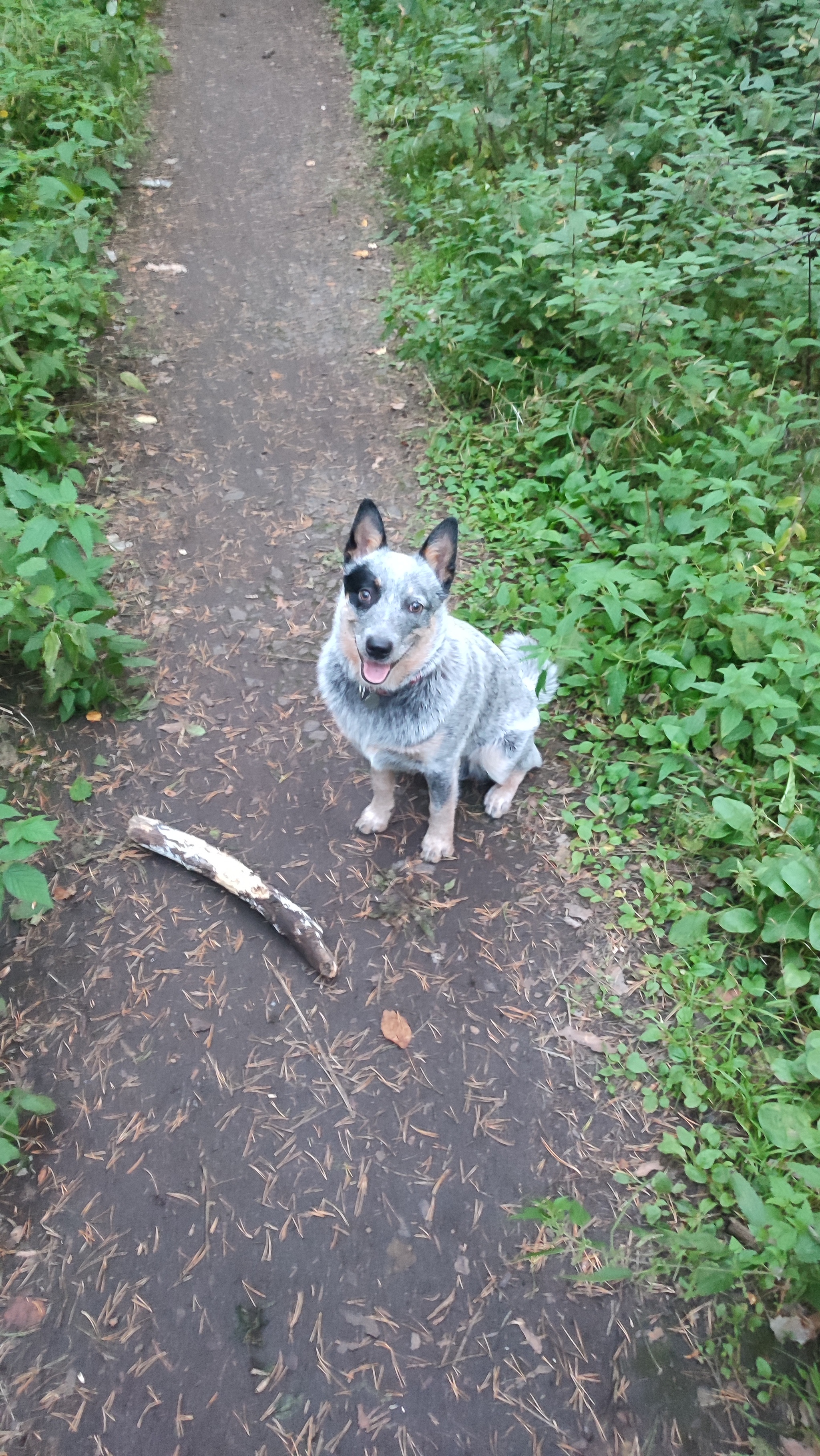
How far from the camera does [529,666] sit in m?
4.27

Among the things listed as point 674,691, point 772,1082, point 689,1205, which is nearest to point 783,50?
point 674,691

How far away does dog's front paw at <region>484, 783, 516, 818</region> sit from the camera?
165 inches

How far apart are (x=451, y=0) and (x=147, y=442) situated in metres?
7.72

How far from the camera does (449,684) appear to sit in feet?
11.8

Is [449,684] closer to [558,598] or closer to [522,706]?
[522,706]

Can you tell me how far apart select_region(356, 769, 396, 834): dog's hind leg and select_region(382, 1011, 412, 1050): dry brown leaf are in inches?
40.9

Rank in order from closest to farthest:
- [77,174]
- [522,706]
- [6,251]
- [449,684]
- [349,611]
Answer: [349,611]
[449,684]
[522,706]
[6,251]
[77,174]

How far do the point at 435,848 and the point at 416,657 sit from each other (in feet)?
3.82

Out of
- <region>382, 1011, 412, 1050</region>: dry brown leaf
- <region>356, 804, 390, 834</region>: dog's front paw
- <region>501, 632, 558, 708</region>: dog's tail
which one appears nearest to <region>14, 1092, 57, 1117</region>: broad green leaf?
<region>382, 1011, 412, 1050</region>: dry brown leaf

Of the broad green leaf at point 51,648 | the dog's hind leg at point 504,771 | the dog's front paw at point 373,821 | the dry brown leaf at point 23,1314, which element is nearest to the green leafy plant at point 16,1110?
the dry brown leaf at point 23,1314

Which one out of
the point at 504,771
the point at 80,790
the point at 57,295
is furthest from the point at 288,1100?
the point at 57,295

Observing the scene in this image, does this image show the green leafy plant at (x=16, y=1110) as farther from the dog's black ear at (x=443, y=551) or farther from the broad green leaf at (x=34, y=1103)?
the dog's black ear at (x=443, y=551)

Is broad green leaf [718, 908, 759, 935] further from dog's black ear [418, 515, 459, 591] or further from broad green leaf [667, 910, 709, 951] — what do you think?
dog's black ear [418, 515, 459, 591]

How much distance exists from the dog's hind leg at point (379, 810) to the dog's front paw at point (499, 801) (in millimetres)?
563
